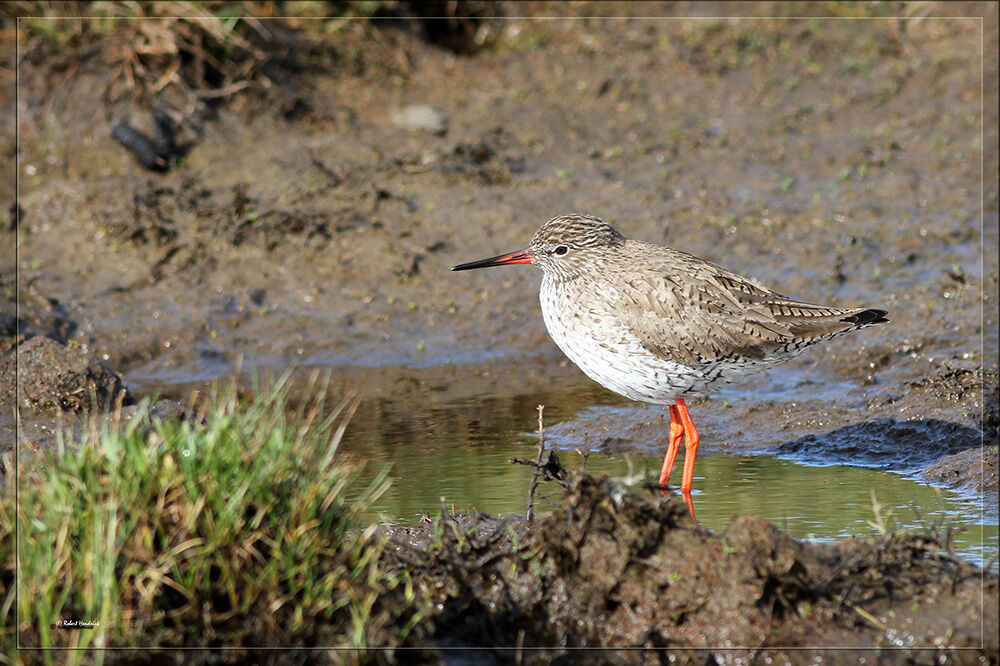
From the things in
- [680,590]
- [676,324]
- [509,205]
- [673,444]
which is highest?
[509,205]

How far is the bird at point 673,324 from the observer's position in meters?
7.19

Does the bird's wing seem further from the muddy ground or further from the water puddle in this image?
the muddy ground

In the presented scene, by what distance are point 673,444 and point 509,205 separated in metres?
4.42

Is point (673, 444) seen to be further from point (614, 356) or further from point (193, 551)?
point (193, 551)

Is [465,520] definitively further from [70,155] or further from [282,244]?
[70,155]

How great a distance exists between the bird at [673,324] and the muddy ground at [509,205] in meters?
1.11

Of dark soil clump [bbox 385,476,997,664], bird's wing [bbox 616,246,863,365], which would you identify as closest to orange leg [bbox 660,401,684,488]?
bird's wing [bbox 616,246,863,365]

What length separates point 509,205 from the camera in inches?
449

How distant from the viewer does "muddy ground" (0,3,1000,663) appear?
933cm

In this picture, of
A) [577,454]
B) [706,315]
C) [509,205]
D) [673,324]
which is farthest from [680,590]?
[509,205]

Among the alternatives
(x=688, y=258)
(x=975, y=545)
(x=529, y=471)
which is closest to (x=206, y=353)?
(x=529, y=471)

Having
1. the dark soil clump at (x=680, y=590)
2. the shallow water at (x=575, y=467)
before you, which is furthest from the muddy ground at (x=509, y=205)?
the dark soil clump at (x=680, y=590)

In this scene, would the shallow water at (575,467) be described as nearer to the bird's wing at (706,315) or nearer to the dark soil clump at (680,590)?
the dark soil clump at (680,590)

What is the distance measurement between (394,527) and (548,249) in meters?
2.49
